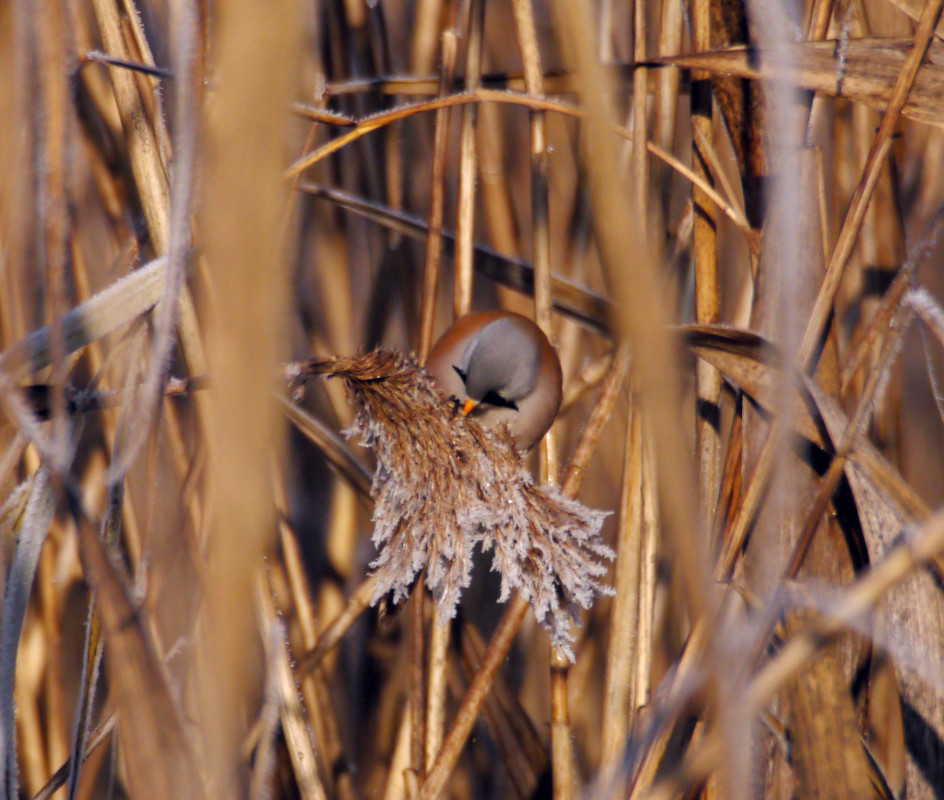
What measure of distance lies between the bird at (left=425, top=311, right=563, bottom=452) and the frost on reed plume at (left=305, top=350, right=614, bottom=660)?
1.01ft

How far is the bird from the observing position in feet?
3.26

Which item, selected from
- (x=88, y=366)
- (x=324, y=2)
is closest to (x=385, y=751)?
(x=88, y=366)

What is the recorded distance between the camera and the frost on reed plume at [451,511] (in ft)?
2.10

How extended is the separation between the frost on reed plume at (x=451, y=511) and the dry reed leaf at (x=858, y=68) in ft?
1.27

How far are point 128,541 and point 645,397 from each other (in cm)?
81

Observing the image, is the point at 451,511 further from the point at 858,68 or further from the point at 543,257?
the point at 858,68

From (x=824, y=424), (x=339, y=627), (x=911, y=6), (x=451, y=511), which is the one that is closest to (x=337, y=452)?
(x=339, y=627)

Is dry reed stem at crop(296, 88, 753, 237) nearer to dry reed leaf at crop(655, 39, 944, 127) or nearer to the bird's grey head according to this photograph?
dry reed leaf at crop(655, 39, 944, 127)

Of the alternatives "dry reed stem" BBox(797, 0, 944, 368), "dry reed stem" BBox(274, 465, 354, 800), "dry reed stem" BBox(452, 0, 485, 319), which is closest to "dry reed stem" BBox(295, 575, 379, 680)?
"dry reed stem" BBox(274, 465, 354, 800)

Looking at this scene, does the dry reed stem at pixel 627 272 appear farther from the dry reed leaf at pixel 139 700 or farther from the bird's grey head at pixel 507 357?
the bird's grey head at pixel 507 357

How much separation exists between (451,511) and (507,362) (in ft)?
1.34

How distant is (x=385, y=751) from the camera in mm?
1010

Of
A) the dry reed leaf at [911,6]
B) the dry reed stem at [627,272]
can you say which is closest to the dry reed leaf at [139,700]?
the dry reed stem at [627,272]

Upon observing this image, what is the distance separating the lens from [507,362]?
1.02 m
